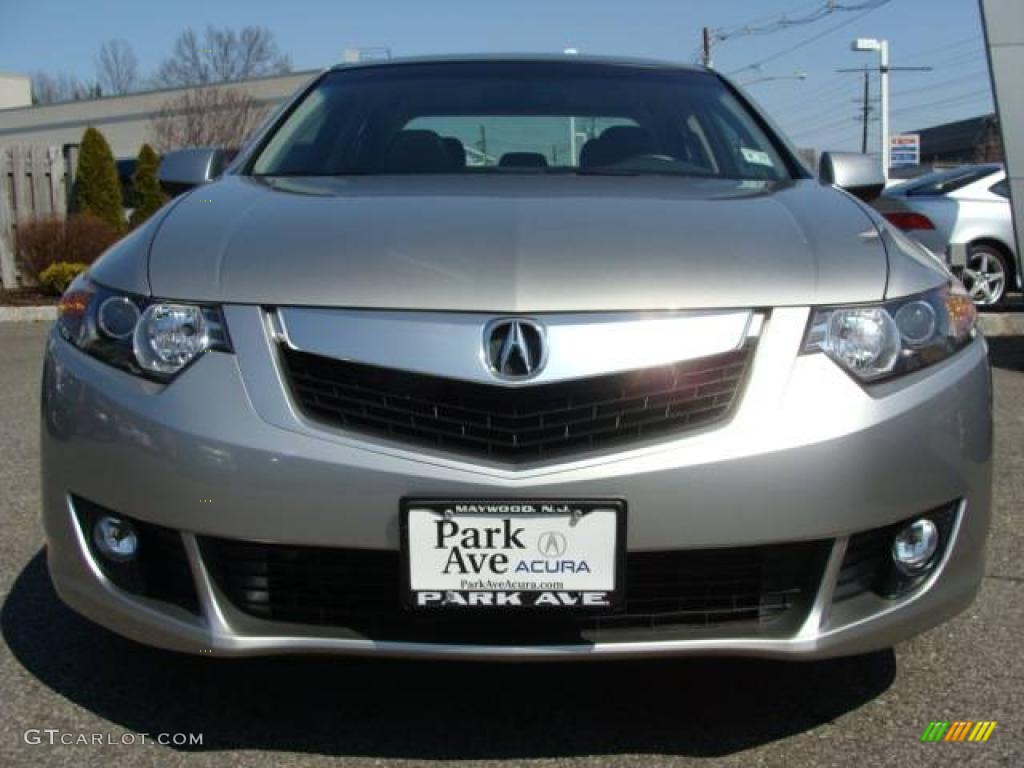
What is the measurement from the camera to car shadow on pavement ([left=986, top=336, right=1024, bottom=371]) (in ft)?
25.3

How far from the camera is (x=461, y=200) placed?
2549mm

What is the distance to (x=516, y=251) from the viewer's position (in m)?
2.23

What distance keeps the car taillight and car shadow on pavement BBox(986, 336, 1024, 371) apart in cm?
178

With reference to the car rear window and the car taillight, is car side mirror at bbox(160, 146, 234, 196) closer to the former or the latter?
the car taillight

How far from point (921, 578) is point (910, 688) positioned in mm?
456

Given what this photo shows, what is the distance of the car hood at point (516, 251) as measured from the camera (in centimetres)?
215

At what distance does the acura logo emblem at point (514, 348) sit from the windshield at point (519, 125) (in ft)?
3.59

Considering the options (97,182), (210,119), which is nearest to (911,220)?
(97,182)

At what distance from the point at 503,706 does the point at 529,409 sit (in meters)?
0.78

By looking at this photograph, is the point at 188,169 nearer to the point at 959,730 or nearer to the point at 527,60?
the point at 527,60

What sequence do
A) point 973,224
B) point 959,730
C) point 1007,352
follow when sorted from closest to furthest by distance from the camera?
point 959,730, point 1007,352, point 973,224

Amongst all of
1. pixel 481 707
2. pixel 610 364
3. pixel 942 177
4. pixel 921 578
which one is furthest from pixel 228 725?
pixel 942 177

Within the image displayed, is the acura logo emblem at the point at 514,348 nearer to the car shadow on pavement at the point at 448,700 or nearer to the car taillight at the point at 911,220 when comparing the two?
the car shadow on pavement at the point at 448,700

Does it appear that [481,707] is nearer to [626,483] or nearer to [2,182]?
[626,483]
